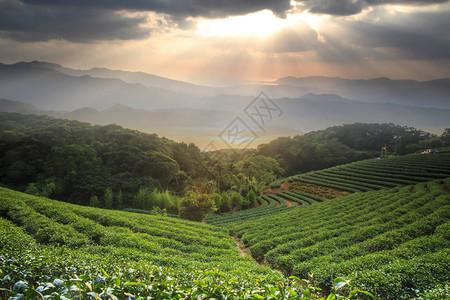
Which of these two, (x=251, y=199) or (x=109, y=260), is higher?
(x=109, y=260)

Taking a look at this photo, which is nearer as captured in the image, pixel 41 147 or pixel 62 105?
pixel 41 147

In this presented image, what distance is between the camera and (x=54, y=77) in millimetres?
89062

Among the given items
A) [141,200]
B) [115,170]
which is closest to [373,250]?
[141,200]

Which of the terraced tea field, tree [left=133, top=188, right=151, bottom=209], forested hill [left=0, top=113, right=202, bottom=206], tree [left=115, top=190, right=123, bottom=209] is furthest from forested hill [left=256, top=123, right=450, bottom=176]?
the terraced tea field

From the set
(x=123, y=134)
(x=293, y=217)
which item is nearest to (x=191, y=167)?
(x=123, y=134)

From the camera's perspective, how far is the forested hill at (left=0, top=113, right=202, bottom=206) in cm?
3388

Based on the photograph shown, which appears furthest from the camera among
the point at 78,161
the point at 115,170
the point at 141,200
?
the point at 115,170

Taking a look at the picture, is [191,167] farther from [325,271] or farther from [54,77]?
[54,77]

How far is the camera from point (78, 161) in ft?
121

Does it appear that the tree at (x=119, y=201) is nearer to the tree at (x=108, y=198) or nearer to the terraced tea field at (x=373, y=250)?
the tree at (x=108, y=198)

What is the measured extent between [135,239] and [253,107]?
2465cm

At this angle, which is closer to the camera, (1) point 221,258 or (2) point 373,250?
(1) point 221,258

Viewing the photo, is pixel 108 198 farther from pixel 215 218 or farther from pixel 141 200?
pixel 215 218

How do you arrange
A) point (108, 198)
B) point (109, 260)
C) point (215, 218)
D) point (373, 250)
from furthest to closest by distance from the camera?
point (108, 198) < point (215, 218) < point (373, 250) < point (109, 260)
